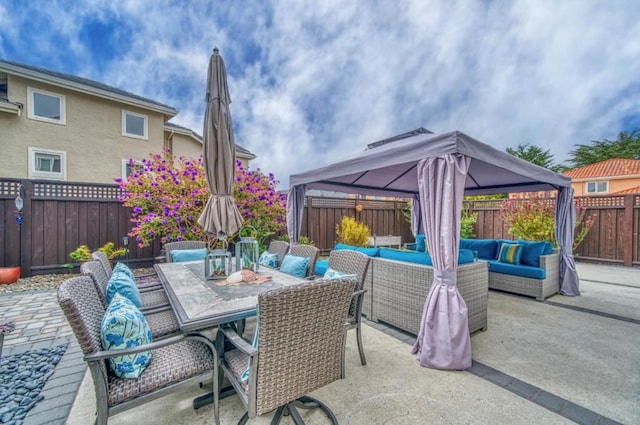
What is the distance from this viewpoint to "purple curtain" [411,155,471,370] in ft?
8.11

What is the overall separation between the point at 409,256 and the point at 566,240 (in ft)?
11.9

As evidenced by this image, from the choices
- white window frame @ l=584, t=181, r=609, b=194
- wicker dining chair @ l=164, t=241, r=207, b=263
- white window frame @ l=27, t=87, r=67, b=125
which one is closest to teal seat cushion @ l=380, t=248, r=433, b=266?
wicker dining chair @ l=164, t=241, r=207, b=263

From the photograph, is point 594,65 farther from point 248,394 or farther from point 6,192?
point 6,192

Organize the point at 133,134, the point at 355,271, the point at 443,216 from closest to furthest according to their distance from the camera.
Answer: the point at 443,216 → the point at 355,271 → the point at 133,134

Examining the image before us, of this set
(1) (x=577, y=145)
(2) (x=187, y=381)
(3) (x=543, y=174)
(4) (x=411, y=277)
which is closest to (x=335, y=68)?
(3) (x=543, y=174)

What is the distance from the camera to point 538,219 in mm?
6883

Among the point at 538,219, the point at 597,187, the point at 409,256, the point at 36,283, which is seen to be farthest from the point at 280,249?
the point at 597,187

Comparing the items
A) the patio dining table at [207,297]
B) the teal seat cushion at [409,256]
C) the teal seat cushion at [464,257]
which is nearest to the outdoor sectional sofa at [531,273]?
the teal seat cushion at [464,257]

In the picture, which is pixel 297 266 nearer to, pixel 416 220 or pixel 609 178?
pixel 416 220

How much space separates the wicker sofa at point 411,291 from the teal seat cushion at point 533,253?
7.12 ft

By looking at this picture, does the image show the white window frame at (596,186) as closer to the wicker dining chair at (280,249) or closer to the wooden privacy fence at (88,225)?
the wooden privacy fence at (88,225)

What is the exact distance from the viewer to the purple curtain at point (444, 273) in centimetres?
247

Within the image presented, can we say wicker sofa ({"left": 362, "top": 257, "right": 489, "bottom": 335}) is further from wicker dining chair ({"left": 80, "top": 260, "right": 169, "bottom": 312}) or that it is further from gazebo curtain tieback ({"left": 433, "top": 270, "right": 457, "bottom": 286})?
wicker dining chair ({"left": 80, "top": 260, "right": 169, "bottom": 312})

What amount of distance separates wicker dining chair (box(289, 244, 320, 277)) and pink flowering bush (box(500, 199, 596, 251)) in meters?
6.55
